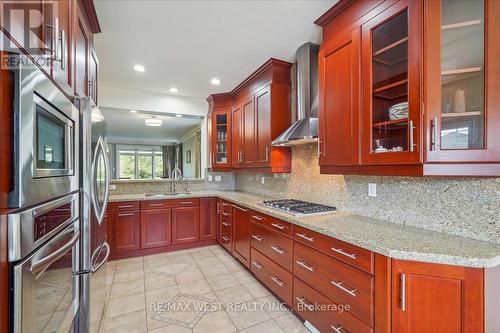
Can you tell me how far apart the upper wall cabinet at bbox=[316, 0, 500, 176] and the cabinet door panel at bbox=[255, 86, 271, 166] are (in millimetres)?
1248

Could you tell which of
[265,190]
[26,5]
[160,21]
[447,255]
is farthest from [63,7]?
[265,190]

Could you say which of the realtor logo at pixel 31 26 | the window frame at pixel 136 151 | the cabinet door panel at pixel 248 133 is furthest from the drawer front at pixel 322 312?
the window frame at pixel 136 151

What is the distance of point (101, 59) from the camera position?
8.95 ft

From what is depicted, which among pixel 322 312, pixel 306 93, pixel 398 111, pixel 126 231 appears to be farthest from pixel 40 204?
pixel 126 231

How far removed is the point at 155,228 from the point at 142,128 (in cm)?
417

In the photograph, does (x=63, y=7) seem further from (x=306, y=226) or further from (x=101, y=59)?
(x=306, y=226)

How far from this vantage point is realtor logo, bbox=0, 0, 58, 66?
69cm

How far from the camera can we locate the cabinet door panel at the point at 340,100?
5.71 feet

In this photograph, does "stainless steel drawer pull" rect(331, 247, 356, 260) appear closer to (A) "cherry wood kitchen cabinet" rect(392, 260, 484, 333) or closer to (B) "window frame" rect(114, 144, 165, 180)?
(A) "cherry wood kitchen cabinet" rect(392, 260, 484, 333)

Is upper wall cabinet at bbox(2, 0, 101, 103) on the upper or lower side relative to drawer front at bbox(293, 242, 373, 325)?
upper

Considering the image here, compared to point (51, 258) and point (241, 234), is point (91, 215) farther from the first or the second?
point (241, 234)

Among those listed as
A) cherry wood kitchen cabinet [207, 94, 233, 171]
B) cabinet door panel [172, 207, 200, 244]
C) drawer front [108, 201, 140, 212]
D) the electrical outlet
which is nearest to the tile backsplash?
the electrical outlet

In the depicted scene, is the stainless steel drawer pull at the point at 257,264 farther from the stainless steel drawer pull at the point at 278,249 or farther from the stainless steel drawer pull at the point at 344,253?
the stainless steel drawer pull at the point at 344,253

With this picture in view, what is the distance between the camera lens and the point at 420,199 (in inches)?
66.7
